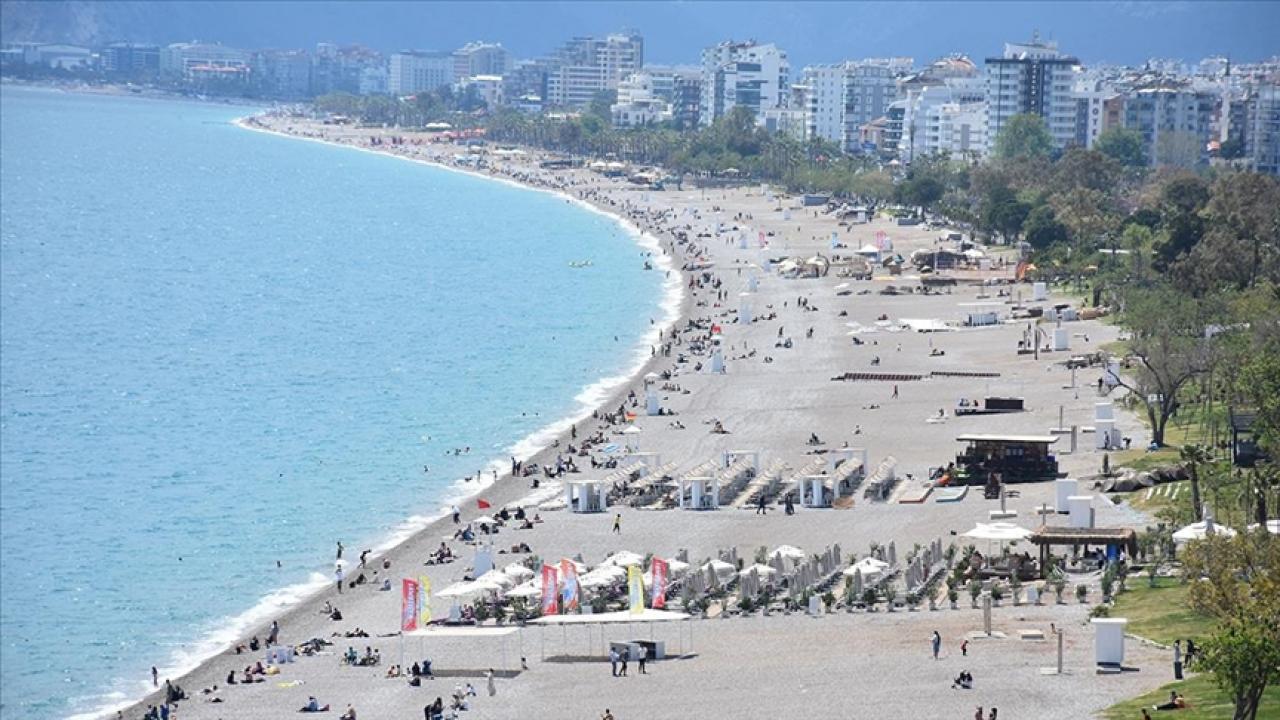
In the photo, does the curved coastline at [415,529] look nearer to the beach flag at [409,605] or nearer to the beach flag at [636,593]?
the beach flag at [409,605]

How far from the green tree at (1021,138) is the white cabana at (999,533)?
361 ft

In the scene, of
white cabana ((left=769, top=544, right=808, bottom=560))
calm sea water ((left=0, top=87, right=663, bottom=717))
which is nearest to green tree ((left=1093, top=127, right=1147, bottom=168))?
calm sea water ((left=0, top=87, right=663, bottom=717))

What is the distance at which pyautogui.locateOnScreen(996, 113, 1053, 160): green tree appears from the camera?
153 meters

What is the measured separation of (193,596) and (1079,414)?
77.3 feet

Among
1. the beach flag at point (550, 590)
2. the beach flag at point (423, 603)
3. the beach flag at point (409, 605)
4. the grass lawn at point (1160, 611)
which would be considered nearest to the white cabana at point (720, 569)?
the beach flag at point (550, 590)

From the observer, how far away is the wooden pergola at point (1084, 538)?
41.4 metres

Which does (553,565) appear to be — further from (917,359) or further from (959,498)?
(917,359)

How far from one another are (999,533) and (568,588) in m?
7.97

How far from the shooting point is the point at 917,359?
71875mm

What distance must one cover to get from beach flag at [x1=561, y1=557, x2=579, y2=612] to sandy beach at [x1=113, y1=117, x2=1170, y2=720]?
49cm

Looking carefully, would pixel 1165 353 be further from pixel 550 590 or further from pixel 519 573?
pixel 550 590

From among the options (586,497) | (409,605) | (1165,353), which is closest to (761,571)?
(409,605)

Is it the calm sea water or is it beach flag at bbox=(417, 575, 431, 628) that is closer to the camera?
beach flag at bbox=(417, 575, 431, 628)

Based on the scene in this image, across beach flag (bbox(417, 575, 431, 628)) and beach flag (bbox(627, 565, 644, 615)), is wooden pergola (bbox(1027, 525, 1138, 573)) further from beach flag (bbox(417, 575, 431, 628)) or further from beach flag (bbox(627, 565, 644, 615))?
beach flag (bbox(417, 575, 431, 628))
